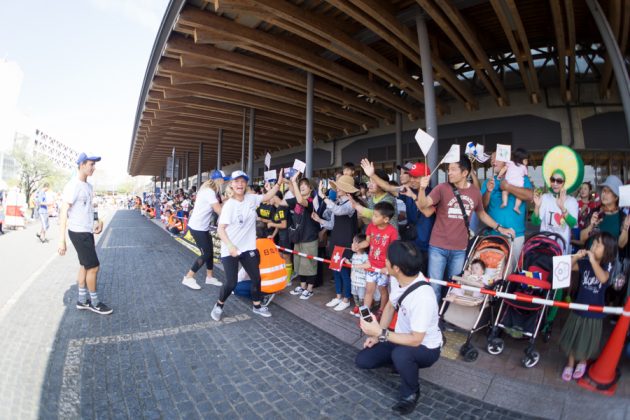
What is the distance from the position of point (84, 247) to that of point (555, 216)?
605cm

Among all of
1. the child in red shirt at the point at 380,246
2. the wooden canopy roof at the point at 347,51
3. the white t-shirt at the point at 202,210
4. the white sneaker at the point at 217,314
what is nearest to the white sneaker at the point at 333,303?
the child in red shirt at the point at 380,246

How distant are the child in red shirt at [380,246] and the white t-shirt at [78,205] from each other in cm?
391

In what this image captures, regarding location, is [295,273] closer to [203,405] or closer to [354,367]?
[354,367]

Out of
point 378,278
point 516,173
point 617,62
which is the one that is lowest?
point 378,278

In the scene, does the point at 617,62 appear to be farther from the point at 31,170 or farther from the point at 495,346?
the point at 31,170

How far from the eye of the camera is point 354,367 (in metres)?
3.21

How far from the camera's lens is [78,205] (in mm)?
4336

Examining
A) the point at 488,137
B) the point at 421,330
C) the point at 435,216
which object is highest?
the point at 488,137

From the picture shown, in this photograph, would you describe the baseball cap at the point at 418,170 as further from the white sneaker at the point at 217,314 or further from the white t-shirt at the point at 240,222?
the white sneaker at the point at 217,314

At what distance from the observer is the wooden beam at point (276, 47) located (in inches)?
243

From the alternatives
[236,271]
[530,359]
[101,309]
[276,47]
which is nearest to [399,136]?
[276,47]

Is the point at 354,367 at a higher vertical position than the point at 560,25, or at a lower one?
lower

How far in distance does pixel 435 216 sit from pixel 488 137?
404 inches

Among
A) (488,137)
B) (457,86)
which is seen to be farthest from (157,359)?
(488,137)
